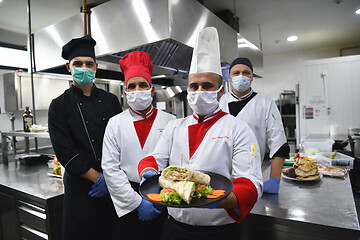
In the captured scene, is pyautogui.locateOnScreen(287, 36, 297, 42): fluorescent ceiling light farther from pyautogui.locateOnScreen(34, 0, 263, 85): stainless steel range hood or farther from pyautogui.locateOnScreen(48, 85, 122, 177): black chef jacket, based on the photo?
pyautogui.locateOnScreen(48, 85, 122, 177): black chef jacket

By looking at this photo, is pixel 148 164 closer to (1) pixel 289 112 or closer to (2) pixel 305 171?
(2) pixel 305 171

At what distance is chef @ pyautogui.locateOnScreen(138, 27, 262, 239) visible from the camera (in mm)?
1139

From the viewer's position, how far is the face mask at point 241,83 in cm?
182

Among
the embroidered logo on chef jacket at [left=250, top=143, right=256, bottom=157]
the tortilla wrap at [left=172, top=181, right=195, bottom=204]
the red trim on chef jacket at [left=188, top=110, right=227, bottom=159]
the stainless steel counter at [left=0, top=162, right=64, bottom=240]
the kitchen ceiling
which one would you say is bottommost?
the stainless steel counter at [left=0, top=162, right=64, bottom=240]

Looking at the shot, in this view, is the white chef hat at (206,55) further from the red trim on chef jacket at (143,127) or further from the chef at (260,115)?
the chef at (260,115)

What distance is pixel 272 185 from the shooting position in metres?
1.65

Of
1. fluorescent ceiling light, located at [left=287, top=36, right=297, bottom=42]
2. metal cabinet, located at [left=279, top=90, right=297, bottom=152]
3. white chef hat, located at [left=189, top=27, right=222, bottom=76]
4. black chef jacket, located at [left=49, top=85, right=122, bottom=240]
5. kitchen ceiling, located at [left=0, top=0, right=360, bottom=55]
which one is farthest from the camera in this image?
metal cabinet, located at [left=279, top=90, right=297, bottom=152]

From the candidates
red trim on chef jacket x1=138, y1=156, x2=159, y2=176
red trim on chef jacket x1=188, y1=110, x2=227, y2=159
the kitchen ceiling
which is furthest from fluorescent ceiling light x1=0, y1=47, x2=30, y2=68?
red trim on chef jacket x1=188, y1=110, x2=227, y2=159

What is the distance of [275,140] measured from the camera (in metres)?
1.68

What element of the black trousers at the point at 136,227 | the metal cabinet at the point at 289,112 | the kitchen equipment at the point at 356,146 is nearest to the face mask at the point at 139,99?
the black trousers at the point at 136,227

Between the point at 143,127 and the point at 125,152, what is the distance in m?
0.20

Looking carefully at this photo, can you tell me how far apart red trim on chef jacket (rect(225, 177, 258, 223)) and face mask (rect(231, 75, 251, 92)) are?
0.95 meters

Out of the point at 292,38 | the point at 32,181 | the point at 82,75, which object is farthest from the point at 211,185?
the point at 292,38

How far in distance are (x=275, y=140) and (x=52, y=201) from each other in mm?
1777
